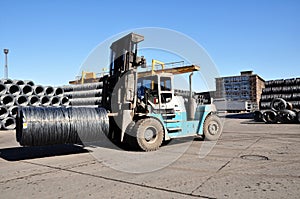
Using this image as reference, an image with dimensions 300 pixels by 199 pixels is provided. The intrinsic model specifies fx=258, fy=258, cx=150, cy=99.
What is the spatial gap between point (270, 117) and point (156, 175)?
17.8 meters

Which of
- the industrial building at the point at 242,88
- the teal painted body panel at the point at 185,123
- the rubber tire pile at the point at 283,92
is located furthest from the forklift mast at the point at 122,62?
the industrial building at the point at 242,88

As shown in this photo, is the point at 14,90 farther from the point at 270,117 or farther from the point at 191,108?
the point at 270,117

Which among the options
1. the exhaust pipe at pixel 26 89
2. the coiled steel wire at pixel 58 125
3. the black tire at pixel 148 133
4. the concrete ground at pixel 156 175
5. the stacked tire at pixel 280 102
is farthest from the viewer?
the stacked tire at pixel 280 102

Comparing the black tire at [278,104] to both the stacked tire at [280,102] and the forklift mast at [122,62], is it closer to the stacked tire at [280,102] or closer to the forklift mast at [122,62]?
the stacked tire at [280,102]

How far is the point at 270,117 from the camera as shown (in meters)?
20.3

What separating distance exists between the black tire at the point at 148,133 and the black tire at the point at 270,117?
1512 centimetres

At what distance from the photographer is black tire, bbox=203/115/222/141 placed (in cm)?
1018

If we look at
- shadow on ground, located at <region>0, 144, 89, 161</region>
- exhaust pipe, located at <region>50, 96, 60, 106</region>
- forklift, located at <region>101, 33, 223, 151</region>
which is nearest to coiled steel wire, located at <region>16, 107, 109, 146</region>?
forklift, located at <region>101, 33, 223, 151</region>

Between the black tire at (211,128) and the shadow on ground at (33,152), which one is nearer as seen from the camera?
the shadow on ground at (33,152)

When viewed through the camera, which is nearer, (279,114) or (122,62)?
(122,62)

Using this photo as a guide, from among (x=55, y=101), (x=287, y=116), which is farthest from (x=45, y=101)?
(x=287, y=116)

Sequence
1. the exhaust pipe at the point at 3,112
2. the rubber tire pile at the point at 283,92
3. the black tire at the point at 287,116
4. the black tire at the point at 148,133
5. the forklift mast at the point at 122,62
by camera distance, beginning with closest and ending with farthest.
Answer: the black tire at the point at 148,133 < the forklift mast at the point at 122,62 < the exhaust pipe at the point at 3,112 < the black tire at the point at 287,116 < the rubber tire pile at the point at 283,92

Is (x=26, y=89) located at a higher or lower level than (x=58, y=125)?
higher

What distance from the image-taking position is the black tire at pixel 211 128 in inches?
401
